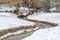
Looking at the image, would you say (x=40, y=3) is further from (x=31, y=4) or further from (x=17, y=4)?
(x=17, y=4)

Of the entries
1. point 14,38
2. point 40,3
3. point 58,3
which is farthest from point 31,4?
point 14,38

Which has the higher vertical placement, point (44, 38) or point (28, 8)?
point (44, 38)

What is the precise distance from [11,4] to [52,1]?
843 cm

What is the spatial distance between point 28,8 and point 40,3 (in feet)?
12.2

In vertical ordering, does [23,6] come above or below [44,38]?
below

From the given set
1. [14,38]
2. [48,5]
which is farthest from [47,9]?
[14,38]

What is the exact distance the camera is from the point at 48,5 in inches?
1499

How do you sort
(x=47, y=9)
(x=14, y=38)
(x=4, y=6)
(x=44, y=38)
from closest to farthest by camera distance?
(x=44, y=38)
(x=14, y=38)
(x=47, y=9)
(x=4, y=6)

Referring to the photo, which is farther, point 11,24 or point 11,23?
point 11,23

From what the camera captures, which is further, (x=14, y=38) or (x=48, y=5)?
(x=48, y=5)

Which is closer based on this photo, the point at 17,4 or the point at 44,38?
the point at 44,38

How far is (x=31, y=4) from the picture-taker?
141 ft

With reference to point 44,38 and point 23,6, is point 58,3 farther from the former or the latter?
point 44,38

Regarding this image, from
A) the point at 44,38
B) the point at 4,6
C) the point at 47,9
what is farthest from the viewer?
the point at 4,6
